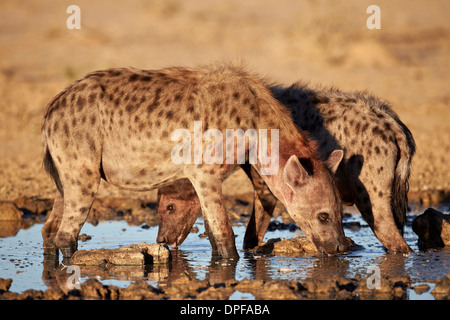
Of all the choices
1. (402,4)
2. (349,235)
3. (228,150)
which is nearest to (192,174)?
(228,150)

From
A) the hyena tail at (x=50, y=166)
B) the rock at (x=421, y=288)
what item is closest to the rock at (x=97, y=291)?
the hyena tail at (x=50, y=166)

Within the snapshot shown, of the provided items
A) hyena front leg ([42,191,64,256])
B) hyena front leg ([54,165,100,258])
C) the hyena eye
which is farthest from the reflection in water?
the hyena eye

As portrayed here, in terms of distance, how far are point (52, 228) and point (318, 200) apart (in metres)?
2.43

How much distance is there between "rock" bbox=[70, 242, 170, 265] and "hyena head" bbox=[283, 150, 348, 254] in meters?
1.18

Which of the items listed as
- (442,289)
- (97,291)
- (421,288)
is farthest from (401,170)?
(97,291)

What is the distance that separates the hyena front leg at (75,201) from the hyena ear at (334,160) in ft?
6.37

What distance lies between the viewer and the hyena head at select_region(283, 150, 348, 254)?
20.7ft

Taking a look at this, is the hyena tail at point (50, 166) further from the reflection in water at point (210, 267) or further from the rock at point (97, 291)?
the rock at point (97, 291)

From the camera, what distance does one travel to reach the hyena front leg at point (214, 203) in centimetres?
645

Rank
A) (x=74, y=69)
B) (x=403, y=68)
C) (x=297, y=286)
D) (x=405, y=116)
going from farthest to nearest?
(x=403, y=68)
(x=74, y=69)
(x=405, y=116)
(x=297, y=286)

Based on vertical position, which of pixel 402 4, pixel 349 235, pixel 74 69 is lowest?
pixel 349 235

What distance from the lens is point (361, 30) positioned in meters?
21.1
